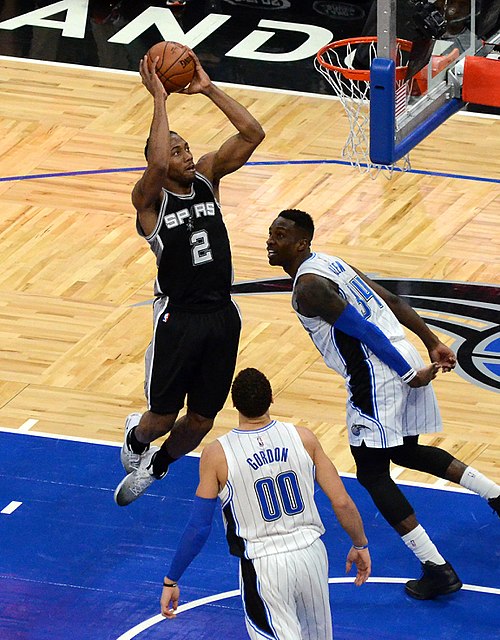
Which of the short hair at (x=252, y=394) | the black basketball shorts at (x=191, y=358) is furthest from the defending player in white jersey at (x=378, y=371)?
the short hair at (x=252, y=394)

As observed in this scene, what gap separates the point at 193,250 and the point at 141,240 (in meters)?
4.07

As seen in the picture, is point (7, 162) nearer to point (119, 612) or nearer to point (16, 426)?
point (16, 426)

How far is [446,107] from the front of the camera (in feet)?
30.1

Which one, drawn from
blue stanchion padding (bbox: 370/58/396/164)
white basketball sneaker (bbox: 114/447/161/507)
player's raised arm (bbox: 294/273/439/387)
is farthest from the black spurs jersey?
blue stanchion padding (bbox: 370/58/396/164)

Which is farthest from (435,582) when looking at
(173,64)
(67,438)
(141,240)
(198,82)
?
(141,240)

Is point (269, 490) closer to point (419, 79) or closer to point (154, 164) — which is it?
point (154, 164)

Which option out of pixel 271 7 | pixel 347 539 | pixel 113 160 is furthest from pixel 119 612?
pixel 271 7

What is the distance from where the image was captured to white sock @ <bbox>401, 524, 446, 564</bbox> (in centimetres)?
774

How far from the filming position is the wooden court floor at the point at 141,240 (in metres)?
9.93

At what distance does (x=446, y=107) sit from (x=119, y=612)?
3.58 meters

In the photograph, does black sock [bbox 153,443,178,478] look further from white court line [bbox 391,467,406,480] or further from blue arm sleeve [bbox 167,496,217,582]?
blue arm sleeve [bbox 167,496,217,582]

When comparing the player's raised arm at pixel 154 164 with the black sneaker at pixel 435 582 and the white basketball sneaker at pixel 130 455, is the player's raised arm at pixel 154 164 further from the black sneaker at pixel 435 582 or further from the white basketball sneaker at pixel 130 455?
the black sneaker at pixel 435 582

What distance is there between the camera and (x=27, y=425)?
9.69m

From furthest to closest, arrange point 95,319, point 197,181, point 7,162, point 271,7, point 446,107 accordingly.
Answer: point 271,7
point 7,162
point 95,319
point 446,107
point 197,181
